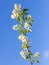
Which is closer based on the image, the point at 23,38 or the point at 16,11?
the point at 23,38

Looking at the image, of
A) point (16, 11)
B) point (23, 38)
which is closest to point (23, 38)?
point (23, 38)

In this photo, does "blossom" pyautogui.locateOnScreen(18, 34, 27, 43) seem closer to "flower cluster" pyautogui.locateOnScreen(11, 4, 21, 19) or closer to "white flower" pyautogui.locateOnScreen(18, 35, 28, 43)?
"white flower" pyautogui.locateOnScreen(18, 35, 28, 43)

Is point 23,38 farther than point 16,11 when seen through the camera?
No

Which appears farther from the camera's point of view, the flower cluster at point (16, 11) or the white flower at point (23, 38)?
the flower cluster at point (16, 11)

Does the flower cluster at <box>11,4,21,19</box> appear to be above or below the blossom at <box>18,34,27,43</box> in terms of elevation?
above

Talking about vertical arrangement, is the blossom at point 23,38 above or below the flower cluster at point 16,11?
below

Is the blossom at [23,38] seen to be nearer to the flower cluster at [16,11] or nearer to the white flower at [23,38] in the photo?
the white flower at [23,38]

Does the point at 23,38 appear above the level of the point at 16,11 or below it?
below

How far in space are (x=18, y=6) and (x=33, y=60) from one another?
406cm

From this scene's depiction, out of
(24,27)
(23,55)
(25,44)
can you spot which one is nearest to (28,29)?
(24,27)

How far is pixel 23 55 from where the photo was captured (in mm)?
11266

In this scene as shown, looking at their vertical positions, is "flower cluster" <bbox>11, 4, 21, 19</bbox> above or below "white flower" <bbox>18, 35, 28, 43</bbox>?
above

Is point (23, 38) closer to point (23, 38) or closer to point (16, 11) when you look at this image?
point (23, 38)

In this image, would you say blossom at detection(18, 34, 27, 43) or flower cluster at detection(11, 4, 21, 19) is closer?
blossom at detection(18, 34, 27, 43)
